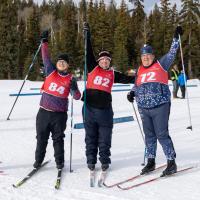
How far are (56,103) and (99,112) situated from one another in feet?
2.00

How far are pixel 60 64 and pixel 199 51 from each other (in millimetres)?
48520

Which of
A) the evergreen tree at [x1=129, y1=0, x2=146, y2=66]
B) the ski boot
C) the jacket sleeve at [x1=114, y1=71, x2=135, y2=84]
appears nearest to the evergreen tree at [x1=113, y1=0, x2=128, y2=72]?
the evergreen tree at [x1=129, y1=0, x2=146, y2=66]

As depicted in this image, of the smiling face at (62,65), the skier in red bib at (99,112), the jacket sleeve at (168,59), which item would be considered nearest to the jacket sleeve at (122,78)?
the skier in red bib at (99,112)

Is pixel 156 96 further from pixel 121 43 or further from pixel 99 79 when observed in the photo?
pixel 121 43

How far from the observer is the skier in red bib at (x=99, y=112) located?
5633mm

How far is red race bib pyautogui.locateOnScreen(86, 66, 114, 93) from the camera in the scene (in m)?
5.66

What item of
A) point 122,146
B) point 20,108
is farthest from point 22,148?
point 20,108

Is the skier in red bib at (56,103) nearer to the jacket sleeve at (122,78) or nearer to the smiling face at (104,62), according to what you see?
the smiling face at (104,62)

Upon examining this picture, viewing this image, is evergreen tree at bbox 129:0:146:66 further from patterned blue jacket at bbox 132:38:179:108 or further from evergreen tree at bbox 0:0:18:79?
patterned blue jacket at bbox 132:38:179:108

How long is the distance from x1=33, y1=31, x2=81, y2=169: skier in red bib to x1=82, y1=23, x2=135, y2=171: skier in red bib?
226 mm

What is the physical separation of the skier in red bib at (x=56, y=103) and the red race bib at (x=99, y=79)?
0.22m

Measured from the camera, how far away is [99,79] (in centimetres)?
567

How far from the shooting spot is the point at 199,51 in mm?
52031

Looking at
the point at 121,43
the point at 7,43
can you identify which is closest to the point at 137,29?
the point at 121,43
